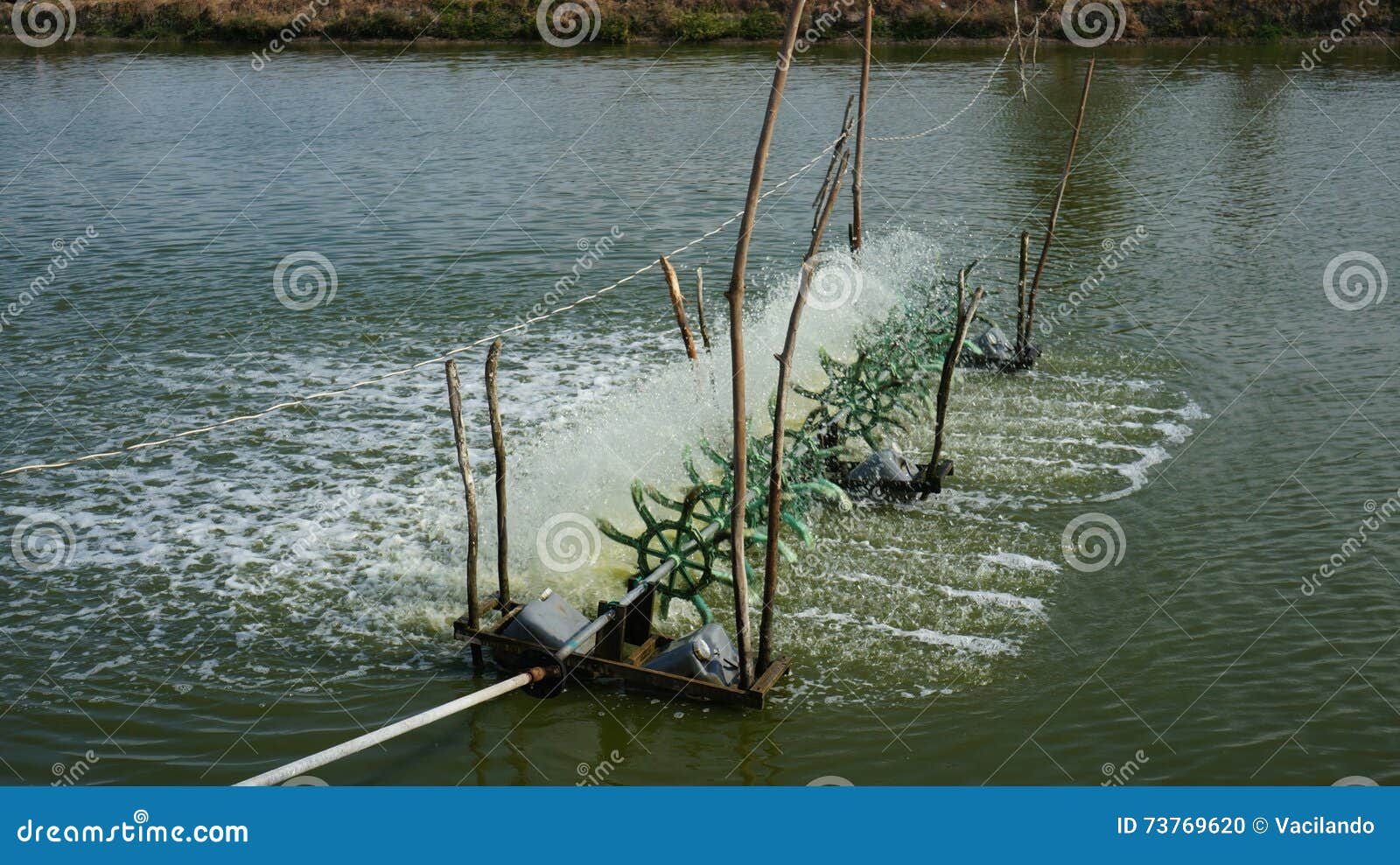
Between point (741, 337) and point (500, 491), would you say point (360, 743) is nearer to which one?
point (500, 491)

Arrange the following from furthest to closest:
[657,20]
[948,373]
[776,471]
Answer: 1. [657,20]
2. [948,373]
3. [776,471]

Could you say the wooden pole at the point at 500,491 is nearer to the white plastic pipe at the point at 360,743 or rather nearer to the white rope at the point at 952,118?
the white plastic pipe at the point at 360,743

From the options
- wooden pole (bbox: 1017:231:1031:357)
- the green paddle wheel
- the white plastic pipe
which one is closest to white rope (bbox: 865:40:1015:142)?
wooden pole (bbox: 1017:231:1031:357)

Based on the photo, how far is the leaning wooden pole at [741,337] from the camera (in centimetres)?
646

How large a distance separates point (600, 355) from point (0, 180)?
1376 cm

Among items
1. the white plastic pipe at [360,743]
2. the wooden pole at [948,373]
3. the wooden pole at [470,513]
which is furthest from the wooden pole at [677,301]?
the white plastic pipe at [360,743]

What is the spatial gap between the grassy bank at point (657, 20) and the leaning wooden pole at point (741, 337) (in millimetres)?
36902

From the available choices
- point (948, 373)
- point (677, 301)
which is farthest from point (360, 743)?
point (948, 373)

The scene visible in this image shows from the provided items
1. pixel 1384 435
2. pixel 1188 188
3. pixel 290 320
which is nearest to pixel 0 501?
pixel 290 320

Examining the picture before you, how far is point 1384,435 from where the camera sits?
12.2 meters

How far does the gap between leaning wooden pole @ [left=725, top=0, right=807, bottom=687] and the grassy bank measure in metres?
36.9

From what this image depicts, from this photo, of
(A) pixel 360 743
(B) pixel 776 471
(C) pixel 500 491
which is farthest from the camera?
(C) pixel 500 491

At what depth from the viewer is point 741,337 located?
7.08 meters

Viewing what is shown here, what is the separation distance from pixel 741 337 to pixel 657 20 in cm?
3877
